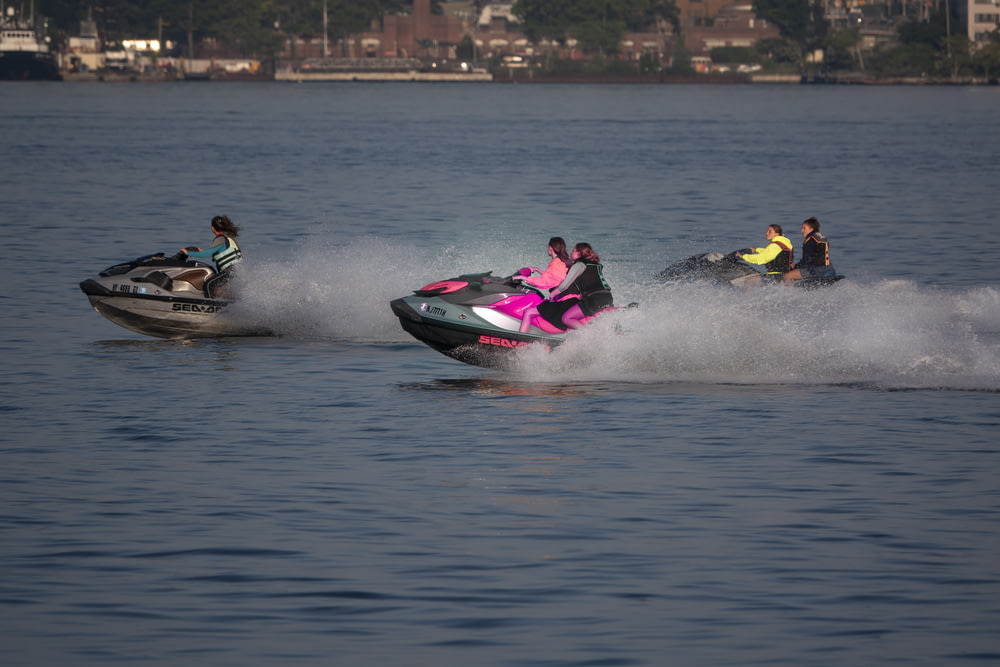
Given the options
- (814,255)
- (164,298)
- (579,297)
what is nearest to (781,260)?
(814,255)

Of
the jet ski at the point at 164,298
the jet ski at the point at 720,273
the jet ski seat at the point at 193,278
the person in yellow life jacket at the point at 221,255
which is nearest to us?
the person in yellow life jacket at the point at 221,255

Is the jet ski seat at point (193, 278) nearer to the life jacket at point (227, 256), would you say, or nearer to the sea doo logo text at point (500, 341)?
the life jacket at point (227, 256)

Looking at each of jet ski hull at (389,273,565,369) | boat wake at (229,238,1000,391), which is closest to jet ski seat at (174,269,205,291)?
boat wake at (229,238,1000,391)

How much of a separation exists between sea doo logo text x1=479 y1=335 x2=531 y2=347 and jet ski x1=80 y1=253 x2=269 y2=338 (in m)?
5.25

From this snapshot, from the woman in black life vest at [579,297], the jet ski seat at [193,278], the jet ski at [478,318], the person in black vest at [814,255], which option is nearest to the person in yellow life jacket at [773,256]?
the person in black vest at [814,255]

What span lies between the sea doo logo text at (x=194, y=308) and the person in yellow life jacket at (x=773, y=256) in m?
7.89

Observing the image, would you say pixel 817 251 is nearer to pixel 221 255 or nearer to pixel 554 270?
pixel 554 270

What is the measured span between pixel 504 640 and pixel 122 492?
5279 mm

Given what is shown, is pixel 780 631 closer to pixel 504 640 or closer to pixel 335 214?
pixel 504 640

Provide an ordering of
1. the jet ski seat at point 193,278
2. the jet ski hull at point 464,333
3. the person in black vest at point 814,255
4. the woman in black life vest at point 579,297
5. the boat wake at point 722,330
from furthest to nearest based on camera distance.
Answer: the person in black vest at point 814,255 → the jet ski seat at point 193,278 → the boat wake at point 722,330 → the jet ski hull at point 464,333 → the woman in black life vest at point 579,297

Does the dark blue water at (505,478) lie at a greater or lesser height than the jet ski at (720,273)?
lesser

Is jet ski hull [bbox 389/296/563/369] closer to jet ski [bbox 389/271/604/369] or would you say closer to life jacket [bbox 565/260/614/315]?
jet ski [bbox 389/271/604/369]

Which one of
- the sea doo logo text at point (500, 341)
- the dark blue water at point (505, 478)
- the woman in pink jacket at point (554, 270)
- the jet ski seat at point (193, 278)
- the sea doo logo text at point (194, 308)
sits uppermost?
the woman in pink jacket at point (554, 270)

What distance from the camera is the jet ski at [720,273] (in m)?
25.7
